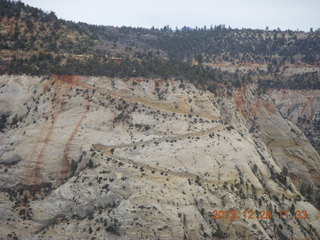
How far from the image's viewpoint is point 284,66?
112875 millimetres

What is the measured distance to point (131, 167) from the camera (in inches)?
1784

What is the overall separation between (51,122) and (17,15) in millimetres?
29252

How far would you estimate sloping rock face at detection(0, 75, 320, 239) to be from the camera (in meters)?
41.0
